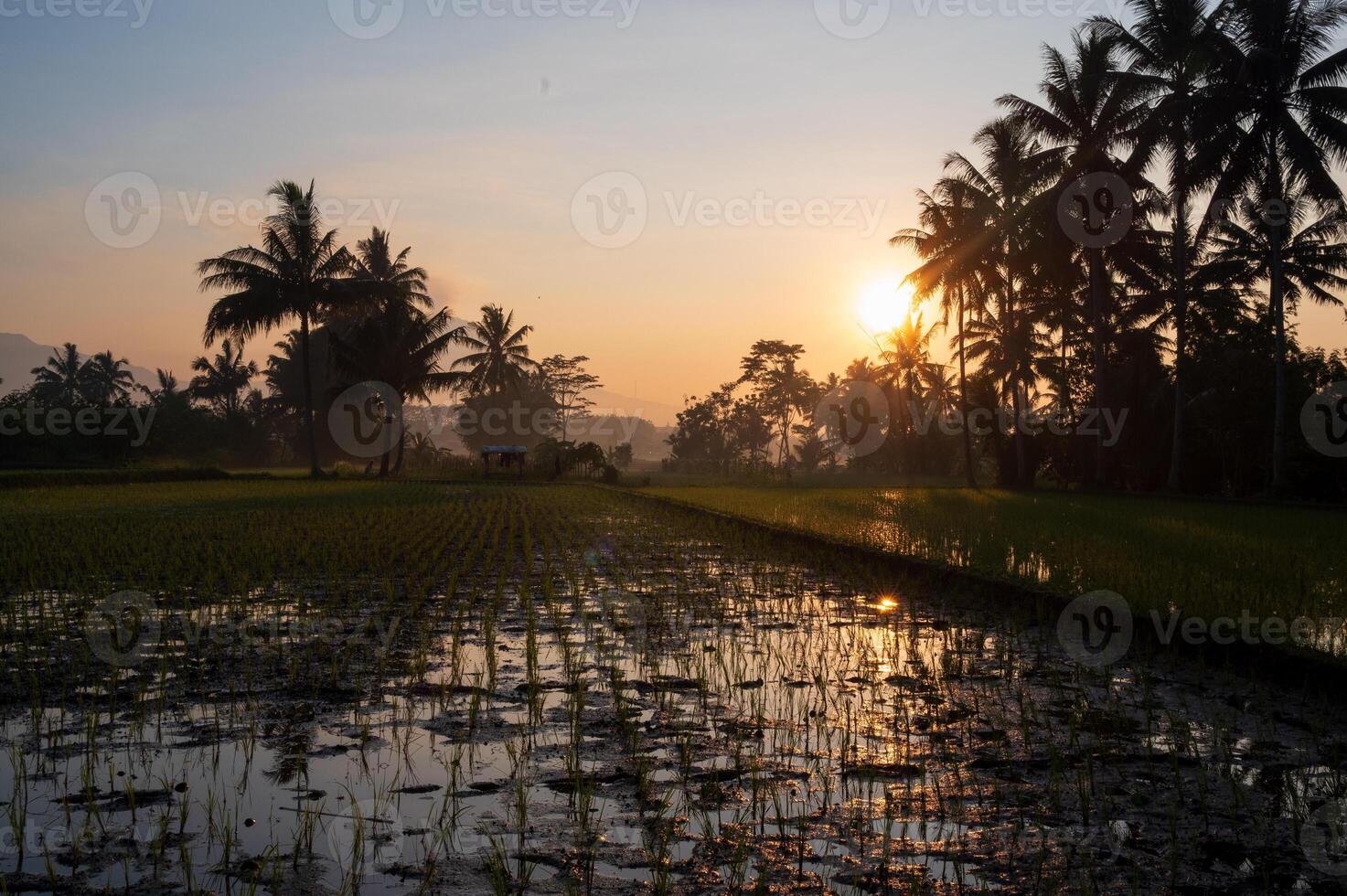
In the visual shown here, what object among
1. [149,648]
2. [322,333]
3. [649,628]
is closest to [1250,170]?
[649,628]

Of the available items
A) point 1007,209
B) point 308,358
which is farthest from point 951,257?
point 308,358

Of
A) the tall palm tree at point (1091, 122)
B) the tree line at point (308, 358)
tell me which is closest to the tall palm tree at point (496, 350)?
the tree line at point (308, 358)

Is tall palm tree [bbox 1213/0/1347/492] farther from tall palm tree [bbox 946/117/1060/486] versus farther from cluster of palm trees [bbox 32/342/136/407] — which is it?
cluster of palm trees [bbox 32/342/136/407]

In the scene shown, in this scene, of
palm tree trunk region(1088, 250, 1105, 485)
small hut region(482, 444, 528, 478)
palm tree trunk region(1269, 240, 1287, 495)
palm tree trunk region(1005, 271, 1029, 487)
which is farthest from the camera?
small hut region(482, 444, 528, 478)

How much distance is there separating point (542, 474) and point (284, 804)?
35.5 m

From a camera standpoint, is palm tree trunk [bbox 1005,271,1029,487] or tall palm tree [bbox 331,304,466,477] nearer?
palm tree trunk [bbox 1005,271,1029,487]

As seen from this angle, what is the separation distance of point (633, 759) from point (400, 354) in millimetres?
33646

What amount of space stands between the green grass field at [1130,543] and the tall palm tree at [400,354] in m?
18.2

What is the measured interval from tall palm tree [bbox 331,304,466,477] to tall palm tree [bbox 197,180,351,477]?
2.65 metres

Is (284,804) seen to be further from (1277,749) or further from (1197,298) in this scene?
(1197,298)

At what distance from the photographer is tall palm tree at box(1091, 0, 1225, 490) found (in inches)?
864

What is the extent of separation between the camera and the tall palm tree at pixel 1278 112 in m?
20.5

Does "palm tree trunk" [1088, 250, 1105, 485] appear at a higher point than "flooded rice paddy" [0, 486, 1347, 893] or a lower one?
higher

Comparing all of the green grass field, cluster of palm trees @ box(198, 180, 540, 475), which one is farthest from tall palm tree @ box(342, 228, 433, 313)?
the green grass field
